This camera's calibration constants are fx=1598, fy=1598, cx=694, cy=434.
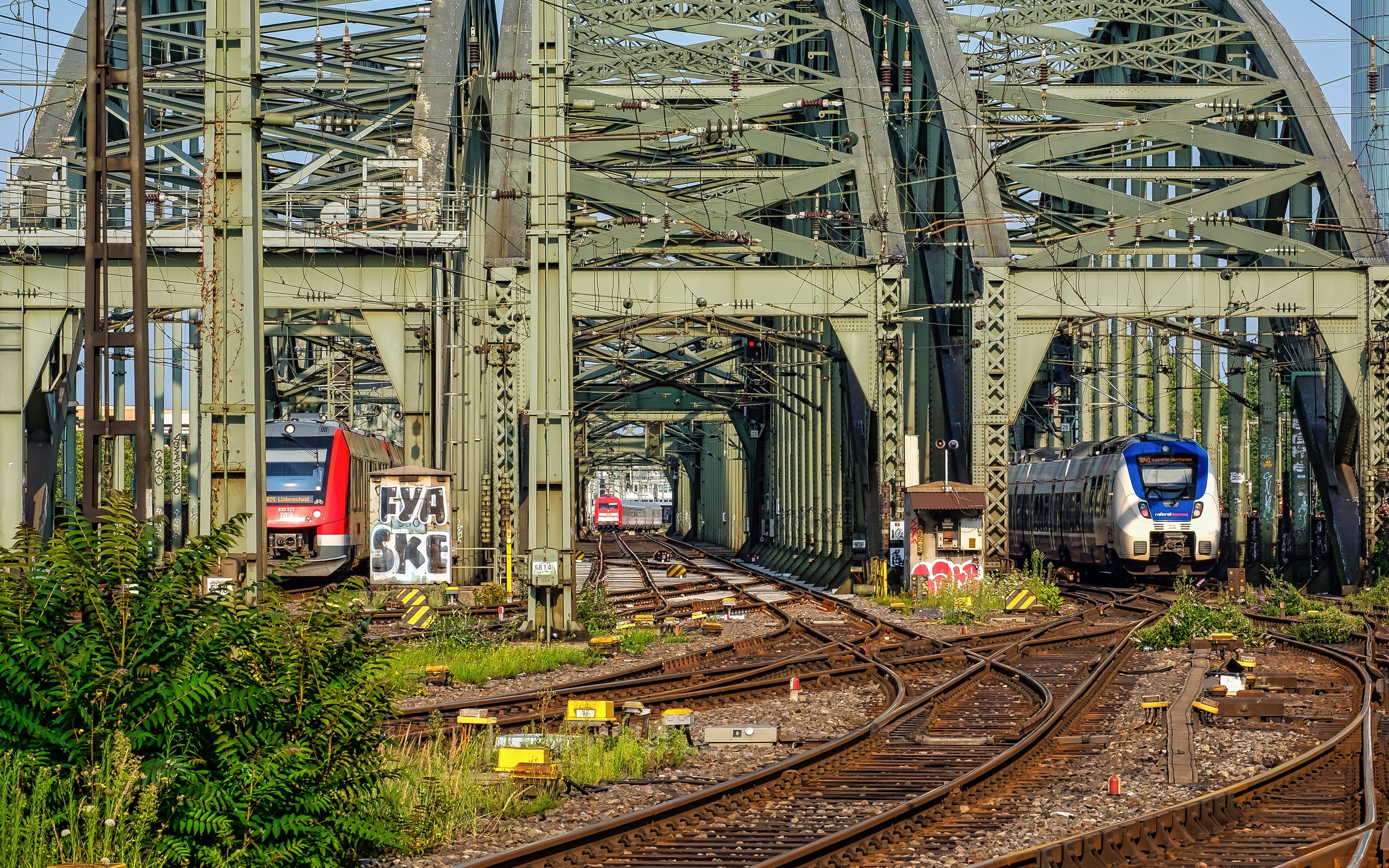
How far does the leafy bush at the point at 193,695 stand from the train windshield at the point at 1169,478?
28719mm

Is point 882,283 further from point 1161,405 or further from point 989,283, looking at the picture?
point 1161,405

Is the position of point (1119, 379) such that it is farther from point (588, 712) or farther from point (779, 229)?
point (588, 712)

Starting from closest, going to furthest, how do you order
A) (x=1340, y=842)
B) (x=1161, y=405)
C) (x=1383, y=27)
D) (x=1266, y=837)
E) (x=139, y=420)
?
1. (x=1340, y=842)
2. (x=1266, y=837)
3. (x=139, y=420)
4. (x=1161, y=405)
5. (x=1383, y=27)

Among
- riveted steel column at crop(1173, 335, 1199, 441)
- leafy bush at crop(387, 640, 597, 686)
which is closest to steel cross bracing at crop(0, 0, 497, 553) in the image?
leafy bush at crop(387, 640, 597, 686)

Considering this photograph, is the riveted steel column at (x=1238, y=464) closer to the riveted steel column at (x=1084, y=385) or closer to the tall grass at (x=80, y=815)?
the riveted steel column at (x=1084, y=385)

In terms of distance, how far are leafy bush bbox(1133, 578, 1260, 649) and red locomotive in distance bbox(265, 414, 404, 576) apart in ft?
56.6

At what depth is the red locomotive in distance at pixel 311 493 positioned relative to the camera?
1307 inches

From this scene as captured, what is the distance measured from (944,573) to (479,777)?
20.8 metres

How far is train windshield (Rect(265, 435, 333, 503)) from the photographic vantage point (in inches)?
1310

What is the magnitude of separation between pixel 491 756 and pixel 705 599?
21957 mm

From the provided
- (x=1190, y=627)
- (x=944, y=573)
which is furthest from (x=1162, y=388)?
(x=1190, y=627)

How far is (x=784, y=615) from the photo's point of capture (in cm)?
2806

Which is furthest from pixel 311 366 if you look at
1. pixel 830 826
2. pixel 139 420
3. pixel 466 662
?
pixel 830 826

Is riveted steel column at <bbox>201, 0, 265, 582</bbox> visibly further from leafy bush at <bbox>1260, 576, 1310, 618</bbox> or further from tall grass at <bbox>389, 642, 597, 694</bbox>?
leafy bush at <bbox>1260, 576, 1310, 618</bbox>
